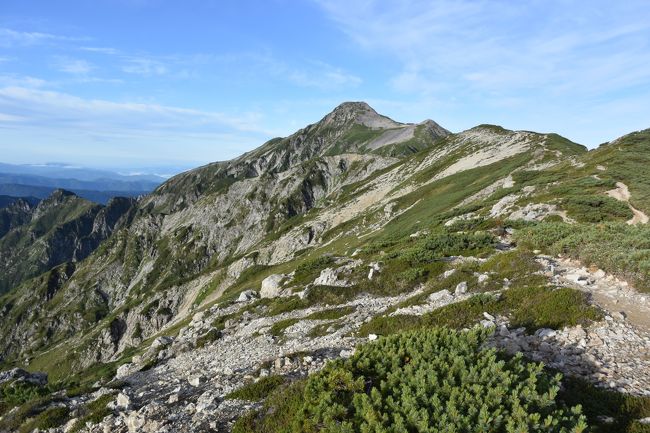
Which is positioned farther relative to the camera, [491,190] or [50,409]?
[491,190]

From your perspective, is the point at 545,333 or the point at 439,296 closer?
the point at 545,333

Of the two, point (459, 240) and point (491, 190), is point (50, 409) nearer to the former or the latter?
point (459, 240)

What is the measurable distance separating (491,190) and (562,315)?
58.9 m

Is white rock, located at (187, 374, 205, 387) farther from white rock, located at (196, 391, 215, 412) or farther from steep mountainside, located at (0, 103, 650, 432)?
white rock, located at (196, 391, 215, 412)

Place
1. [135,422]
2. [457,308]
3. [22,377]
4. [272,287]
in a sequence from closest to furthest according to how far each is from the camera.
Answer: [135,422] → [457,308] → [22,377] → [272,287]

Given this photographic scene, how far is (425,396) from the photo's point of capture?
9875mm

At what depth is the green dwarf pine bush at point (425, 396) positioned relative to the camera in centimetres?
909

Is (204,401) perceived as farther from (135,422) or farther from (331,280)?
(331,280)

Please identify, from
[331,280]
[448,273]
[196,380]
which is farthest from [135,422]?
[331,280]

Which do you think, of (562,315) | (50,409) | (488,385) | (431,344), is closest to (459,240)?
(562,315)

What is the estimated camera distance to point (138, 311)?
139875 mm

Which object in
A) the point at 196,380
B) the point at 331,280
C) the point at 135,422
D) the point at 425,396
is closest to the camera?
the point at 425,396

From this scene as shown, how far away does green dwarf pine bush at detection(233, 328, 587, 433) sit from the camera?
9.09 metres

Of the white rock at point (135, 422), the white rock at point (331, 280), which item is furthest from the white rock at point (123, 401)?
the white rock at point (331, 280)
